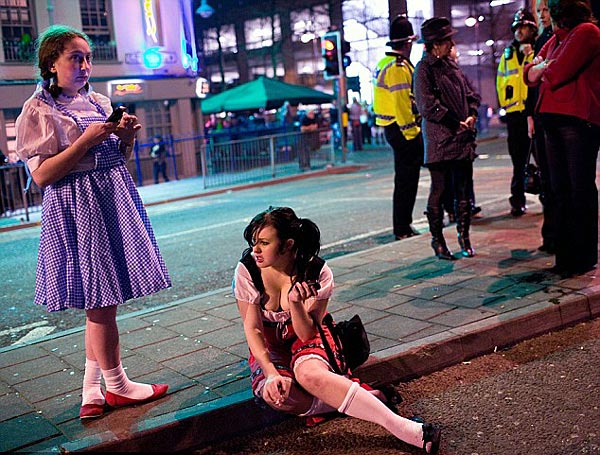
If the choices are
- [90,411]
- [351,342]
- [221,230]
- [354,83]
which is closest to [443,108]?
[351,342]

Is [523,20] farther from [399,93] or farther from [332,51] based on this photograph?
[332,51]

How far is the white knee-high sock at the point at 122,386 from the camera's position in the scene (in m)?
3.67

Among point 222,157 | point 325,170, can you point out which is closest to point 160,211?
point 222,157

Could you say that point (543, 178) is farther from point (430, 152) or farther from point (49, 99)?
point (49, 99)

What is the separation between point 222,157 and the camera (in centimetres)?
1888

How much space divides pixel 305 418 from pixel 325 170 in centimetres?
1679

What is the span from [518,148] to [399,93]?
192 centimetres

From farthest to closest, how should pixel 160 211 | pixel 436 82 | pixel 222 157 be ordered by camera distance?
pixel 222 157, pixel 160 211, pixel 436 82

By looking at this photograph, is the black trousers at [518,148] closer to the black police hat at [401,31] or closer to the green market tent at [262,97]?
the black police hat at [401,31]

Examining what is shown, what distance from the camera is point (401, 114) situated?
305 inches

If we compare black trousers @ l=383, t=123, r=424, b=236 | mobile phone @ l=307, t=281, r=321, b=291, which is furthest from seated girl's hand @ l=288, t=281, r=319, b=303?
black trousers @ l=383, t=123, r=424, b=236

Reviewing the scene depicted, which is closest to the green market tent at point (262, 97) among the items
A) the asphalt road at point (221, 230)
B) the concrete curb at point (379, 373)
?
the asphalt road at point (221, 230)

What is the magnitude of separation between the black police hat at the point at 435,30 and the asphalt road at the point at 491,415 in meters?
3.24

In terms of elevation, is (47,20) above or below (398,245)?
above
